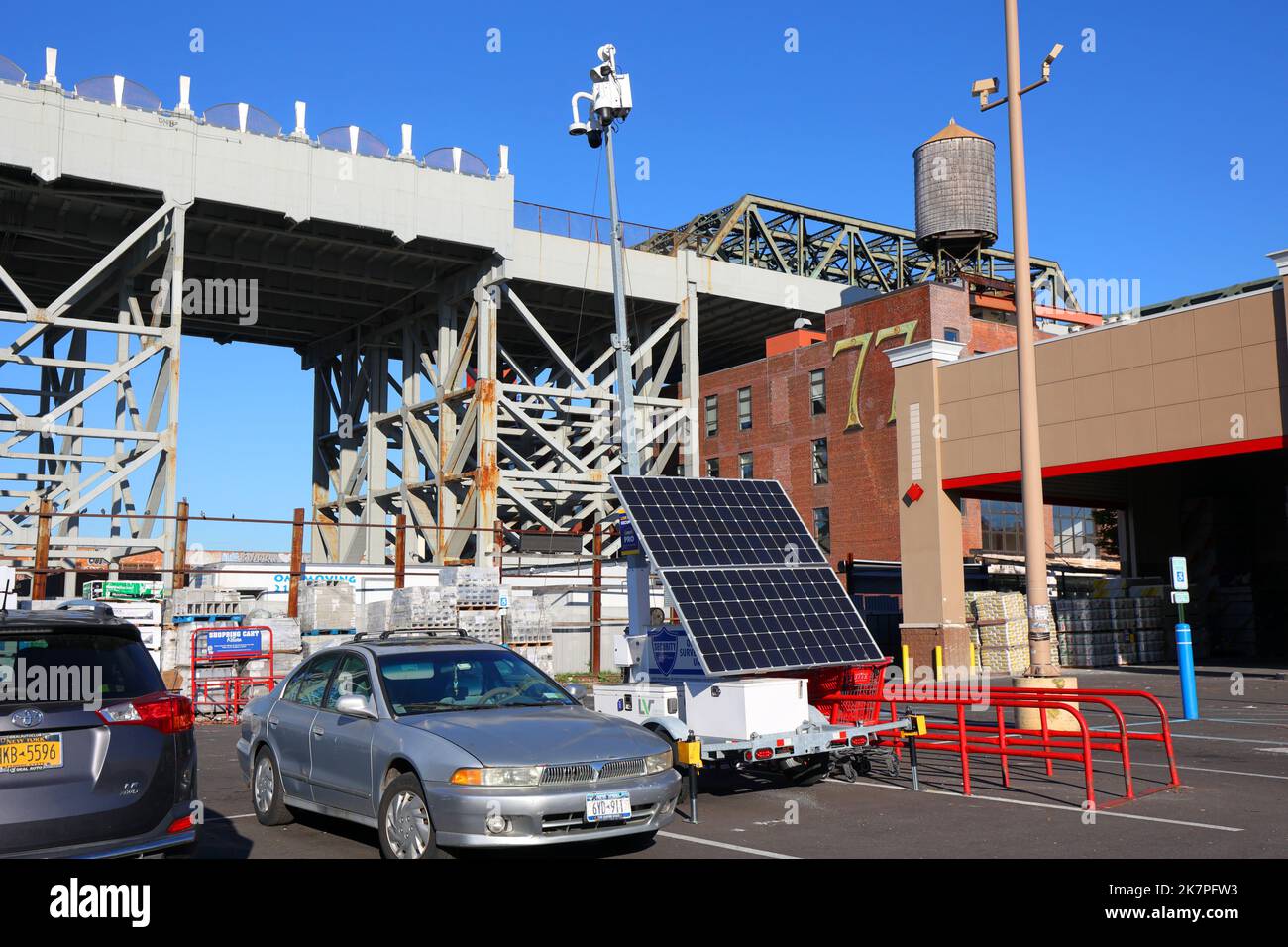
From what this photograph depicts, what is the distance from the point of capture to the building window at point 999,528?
4903 cm

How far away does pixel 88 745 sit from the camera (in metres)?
6.23

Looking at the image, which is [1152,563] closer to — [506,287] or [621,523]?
[506,287]

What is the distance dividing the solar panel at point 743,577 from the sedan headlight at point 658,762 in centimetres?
281

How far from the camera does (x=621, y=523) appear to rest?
13430 mm

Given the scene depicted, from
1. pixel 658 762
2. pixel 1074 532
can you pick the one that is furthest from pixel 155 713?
pixel 1074 532

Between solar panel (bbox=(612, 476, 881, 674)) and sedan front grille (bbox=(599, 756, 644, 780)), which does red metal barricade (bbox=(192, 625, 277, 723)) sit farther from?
sedan front grille (bbox=(599, 756, 644, 780))

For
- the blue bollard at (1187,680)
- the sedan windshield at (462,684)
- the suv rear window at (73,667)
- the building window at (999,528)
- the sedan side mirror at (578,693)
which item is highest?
the building window at (999,528)

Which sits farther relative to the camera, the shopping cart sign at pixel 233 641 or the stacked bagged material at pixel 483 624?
the stacked bagged material at pixel 483 624

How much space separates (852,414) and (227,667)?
105 ft

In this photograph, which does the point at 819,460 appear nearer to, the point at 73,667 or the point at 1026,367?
the point at 1026,367

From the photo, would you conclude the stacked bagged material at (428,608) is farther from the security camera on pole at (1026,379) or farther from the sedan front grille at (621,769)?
the sedan front grille at (621,769)

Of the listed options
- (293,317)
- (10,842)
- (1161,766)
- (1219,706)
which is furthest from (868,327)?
(10,842)

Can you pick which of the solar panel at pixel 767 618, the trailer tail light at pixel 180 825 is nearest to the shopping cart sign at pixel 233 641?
the solar panel at pixel 767 618

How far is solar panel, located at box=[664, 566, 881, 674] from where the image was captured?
11562 mm
